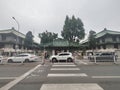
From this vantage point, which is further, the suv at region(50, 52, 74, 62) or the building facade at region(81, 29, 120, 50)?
the building facade at region(81, 29, 120, 50)

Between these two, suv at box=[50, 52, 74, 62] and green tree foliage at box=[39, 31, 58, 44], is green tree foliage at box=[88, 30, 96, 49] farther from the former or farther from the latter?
suv at box=[50, 52, 74, 62]

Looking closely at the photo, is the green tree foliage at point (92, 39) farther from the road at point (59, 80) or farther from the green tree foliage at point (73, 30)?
the road at point (59, 80)

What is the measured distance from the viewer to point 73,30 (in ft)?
226

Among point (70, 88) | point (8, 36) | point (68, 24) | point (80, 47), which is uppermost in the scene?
point (68, 24)

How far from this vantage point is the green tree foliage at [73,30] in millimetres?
68625

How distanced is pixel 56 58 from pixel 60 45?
1522cm

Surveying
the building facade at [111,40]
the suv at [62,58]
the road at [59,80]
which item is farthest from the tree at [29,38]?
the road at [59,80]

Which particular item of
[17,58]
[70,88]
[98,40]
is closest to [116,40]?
[98,40]

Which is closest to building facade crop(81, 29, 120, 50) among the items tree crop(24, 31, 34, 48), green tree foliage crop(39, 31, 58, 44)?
tree crop(24, 31, 34, 48)

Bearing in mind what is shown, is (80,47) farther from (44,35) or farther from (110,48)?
(44,35)

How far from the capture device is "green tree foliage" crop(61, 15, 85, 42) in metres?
68.6

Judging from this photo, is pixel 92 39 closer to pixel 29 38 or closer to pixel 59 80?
pixel 29 38

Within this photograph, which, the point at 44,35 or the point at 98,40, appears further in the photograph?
the point at 44,35

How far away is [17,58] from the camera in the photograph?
3103 cm
